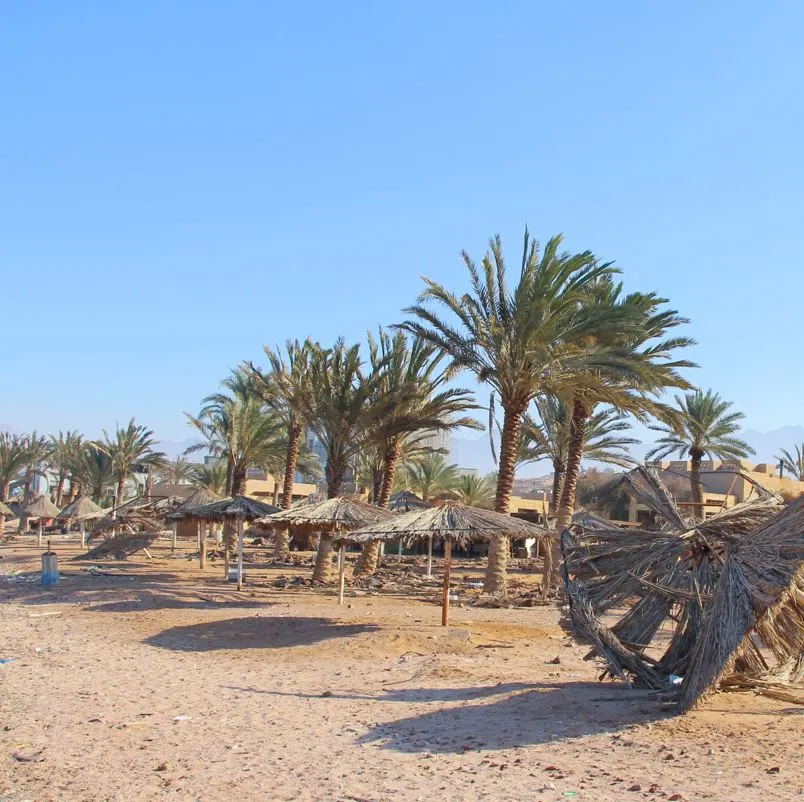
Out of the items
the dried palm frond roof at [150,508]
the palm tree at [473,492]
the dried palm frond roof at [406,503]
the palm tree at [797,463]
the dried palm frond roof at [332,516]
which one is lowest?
the dried palm frond roof at [150,508]

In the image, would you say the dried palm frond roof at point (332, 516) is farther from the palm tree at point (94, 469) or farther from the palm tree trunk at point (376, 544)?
the palm tree at point (94, 469)

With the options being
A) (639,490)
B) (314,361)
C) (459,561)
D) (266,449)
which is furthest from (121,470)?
(639,490)

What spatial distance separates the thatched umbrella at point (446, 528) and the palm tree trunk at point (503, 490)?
4964 mm

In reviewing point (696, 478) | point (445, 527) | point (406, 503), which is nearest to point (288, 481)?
point (406, 503)

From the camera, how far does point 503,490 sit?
22.8m

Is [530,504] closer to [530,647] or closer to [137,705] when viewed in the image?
[530,647]

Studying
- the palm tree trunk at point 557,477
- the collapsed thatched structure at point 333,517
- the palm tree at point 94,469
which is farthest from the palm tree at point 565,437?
the palm tree at point 94,469

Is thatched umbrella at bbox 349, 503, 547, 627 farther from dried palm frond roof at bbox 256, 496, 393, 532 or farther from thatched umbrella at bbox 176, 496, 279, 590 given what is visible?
thatched umbrella at bbox 176, 496, 279, 590

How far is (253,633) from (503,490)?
8861 millimetres

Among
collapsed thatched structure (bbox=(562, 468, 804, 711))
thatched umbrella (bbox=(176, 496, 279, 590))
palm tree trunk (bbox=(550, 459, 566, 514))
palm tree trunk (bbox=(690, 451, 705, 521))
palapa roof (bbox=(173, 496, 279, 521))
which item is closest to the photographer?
collapsed thatched structure (bbox=(562, 468, 804, 711))

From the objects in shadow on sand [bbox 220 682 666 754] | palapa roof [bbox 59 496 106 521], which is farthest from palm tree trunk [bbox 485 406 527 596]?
palapa roof [bbox 59 496 106 521]

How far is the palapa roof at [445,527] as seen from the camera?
53.3ft

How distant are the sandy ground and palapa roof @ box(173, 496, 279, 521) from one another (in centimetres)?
606

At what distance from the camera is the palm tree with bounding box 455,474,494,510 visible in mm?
49062
